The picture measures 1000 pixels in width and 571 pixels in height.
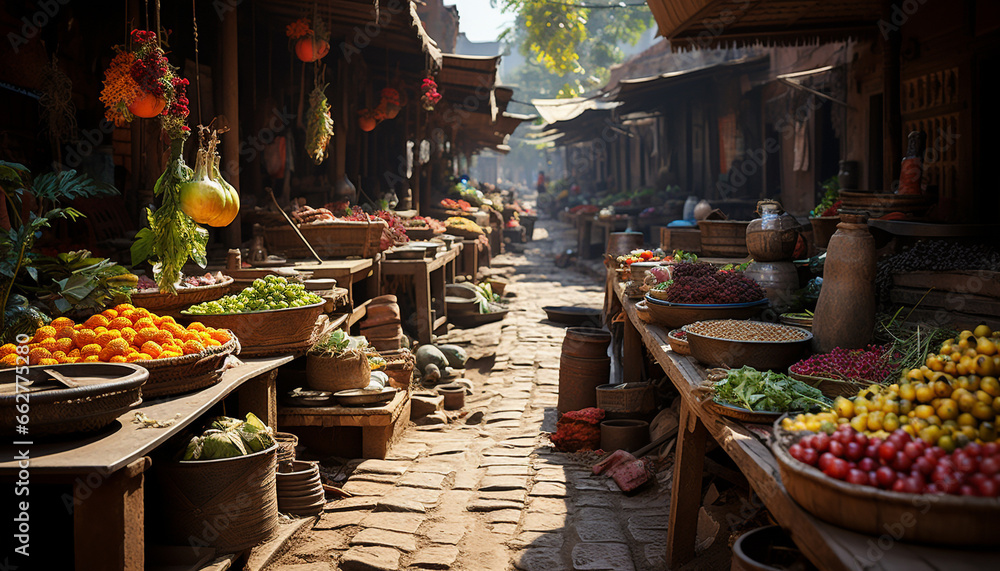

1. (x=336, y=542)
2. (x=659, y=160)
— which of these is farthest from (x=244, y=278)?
(x=659, y=160)

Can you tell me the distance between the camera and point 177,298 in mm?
4742

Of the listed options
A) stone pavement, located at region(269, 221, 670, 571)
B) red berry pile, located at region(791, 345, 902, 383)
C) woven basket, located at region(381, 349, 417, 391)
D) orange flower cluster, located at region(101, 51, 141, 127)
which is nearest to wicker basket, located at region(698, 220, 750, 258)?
stone pavement, located at region(269, 221, 670, 571)

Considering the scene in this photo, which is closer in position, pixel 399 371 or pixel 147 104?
pixel 147 104

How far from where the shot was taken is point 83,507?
268 cm

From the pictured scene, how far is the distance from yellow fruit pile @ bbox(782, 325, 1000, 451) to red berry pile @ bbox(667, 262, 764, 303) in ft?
6.85

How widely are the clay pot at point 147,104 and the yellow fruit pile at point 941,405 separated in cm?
401

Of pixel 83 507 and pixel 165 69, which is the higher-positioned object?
pixel 165 69

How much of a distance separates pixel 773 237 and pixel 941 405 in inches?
112

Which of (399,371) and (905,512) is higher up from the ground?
(905,512)

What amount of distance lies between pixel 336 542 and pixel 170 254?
6.31ft

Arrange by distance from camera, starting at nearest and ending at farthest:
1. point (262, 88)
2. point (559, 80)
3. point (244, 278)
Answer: point (244, 278)
point (262, 88)
point (559, 80)

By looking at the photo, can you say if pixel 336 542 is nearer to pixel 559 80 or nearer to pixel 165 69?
pixel 165 69

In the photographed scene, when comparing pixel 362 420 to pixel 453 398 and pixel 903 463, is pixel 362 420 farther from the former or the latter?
pixel 903 463
